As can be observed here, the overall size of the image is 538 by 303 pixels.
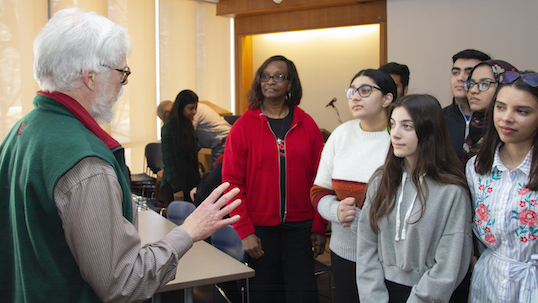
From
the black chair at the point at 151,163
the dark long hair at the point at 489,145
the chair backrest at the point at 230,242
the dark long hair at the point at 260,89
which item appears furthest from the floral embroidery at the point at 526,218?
the black chair at the point at 151,163

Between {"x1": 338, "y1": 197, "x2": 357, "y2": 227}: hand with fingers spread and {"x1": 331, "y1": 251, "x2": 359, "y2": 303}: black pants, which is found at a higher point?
{"x1": 338, "y1": 197, "x2": 357, "y2": 227}: hand with fingers spread

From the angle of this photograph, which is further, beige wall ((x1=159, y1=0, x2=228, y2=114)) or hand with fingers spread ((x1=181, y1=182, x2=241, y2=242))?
beige wall ((x1=159, y1=0, x2=228, y2=114))

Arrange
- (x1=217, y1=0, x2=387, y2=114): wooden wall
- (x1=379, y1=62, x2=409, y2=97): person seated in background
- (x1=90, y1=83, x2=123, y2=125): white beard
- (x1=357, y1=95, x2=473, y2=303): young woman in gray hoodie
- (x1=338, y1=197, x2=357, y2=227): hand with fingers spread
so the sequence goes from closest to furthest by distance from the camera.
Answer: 1. (x1=90, y1=83, x2=123, y2=125): white beard
2. (x1=357, y1=95, x2=473, y2=303): young woman in gray hoodie
3. (x1=338, y1=197, x2=357, y2=227): hand with fingers spread
4. (x1=379, y1=62, x2=409, y2=97): person seated in background
5. (x1=217, y1=0, x2=387, y2=114): wooden wall

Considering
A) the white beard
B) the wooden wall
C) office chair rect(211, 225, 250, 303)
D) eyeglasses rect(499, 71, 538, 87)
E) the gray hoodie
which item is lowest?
office chair rect(211, 225, 250, 303)

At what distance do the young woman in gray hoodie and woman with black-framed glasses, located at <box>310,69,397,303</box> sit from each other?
132 millimetres

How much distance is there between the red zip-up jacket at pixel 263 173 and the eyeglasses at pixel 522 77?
37.1 inches

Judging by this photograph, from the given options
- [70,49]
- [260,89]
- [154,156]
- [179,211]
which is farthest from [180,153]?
[70,49]

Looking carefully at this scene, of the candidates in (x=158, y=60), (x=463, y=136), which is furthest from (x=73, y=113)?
(x=158, y=60)

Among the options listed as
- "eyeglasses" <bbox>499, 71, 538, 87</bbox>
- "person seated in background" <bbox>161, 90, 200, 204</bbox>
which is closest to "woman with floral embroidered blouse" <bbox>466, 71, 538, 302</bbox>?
"eyeglasses" <bbox>499, 71, 538, 87</bbox>

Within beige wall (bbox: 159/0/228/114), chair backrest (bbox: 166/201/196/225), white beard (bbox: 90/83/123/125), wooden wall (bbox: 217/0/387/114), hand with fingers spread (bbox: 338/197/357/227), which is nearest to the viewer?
white beard (bbox: 90/83/123/125)

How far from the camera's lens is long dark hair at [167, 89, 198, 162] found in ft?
10.8

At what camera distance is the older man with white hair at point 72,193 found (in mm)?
854

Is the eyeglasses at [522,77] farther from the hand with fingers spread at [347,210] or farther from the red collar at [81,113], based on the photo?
the red collar at [81,113]

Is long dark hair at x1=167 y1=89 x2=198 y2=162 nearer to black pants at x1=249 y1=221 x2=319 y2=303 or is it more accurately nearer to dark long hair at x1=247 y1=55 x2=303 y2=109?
dark long hair at x1=247 y1=55 x2=303 y2=109
